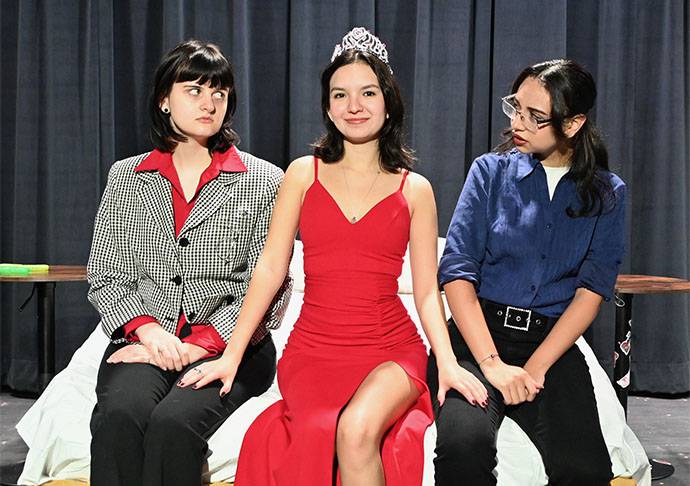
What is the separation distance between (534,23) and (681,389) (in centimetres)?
182

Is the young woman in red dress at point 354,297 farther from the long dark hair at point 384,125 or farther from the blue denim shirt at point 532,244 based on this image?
Result: the blue denim shirt at point 532,244

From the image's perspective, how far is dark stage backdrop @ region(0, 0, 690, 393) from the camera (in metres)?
3.98

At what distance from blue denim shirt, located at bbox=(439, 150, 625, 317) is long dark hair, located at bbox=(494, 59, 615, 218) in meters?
0.02

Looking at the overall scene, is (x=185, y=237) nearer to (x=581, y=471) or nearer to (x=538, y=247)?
(x=538, y=247)

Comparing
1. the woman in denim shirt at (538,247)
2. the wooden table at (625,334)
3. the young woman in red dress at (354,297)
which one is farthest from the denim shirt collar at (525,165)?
the wooden table at (625,334)

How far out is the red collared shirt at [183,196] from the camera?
2238 millimetres

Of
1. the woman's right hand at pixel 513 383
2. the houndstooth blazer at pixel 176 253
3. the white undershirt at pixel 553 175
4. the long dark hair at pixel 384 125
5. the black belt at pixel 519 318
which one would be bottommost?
the woman's right hand at pixel 513 383

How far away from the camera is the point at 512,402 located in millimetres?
2094

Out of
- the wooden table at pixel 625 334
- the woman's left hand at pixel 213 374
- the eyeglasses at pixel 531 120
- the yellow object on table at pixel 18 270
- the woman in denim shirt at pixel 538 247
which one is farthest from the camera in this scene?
the yellow object on table at pixel 18 270

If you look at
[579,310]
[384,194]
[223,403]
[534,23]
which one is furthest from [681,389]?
[223,403]

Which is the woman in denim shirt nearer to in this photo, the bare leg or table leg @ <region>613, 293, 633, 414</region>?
the bare leg

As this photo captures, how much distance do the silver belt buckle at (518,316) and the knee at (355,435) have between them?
0.54 meters

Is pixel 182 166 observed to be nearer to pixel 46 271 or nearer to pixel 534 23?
pixel 46 271

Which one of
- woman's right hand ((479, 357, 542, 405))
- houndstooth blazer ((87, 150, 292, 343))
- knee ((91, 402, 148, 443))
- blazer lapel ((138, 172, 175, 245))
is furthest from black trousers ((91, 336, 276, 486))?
woman's right hand ((479, 357, 542, 405))
